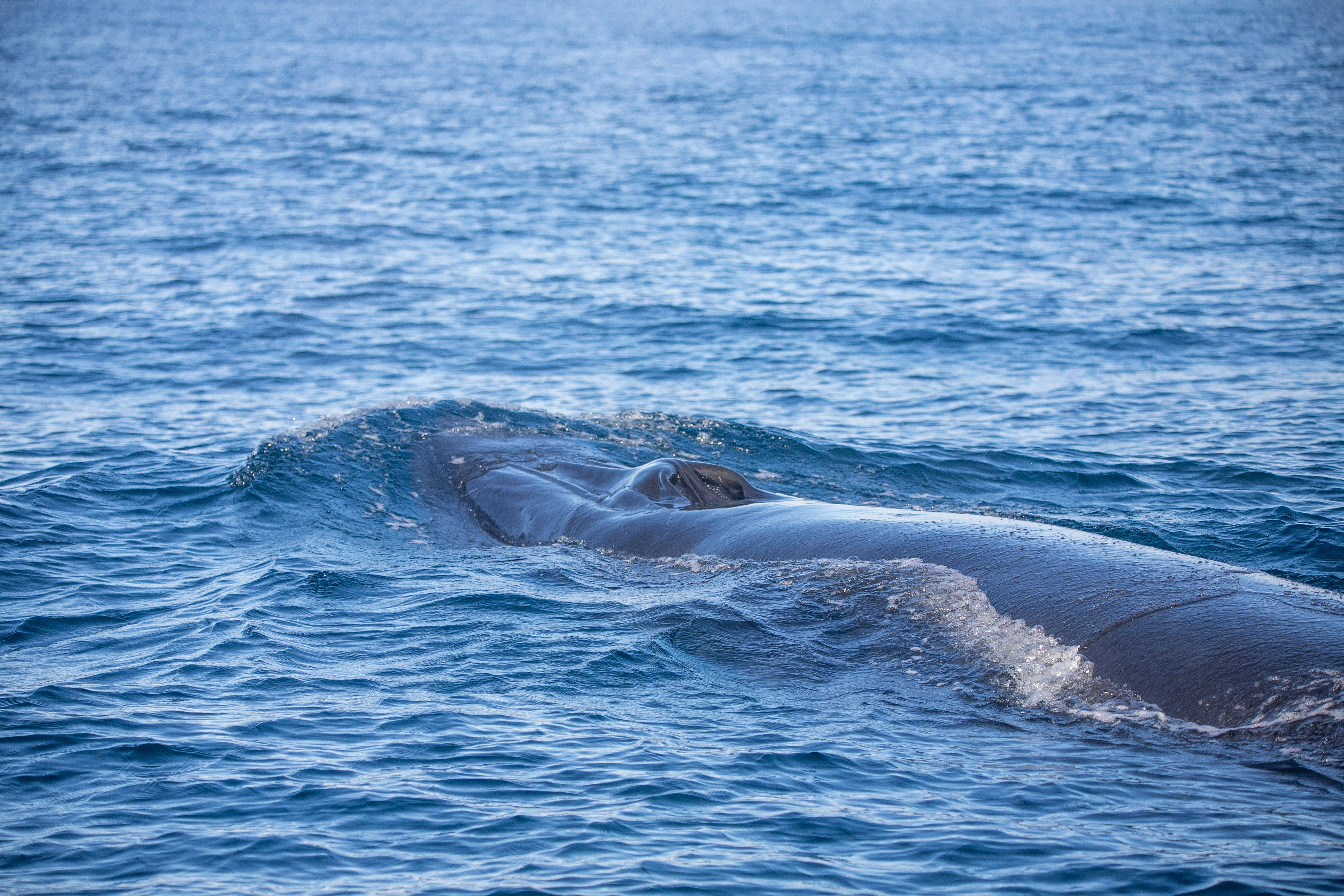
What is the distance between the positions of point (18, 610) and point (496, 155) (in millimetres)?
38903

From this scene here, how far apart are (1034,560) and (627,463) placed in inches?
294

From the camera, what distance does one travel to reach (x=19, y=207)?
118ft

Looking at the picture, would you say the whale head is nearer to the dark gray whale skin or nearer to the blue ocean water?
the dark gray whale skin

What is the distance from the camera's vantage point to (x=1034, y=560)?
11117mm

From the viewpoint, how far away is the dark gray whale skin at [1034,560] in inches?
352

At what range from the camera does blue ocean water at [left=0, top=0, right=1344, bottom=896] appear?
8.13m

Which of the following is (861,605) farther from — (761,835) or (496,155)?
(496,155)

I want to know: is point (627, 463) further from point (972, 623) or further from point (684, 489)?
point (972, 623)

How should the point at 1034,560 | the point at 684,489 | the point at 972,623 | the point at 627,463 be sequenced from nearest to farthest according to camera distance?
the point at 972,623 < the point at 1034,560 < the point at 684,489 < the point at 627,463

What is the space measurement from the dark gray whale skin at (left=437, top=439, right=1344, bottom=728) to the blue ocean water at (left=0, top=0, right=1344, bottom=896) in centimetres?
44

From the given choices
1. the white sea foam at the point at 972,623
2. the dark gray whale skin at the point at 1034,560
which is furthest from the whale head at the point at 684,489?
the white sea foam at the point at 972,623

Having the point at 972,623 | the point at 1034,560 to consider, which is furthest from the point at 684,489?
the point at 972,623

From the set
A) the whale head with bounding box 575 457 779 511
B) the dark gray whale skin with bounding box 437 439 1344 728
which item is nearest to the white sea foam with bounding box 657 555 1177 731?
the dark gray whale skin with bounding box 437 439 1344 728

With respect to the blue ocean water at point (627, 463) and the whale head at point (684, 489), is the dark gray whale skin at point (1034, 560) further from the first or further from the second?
the blue ocean water at point (627, 463)
